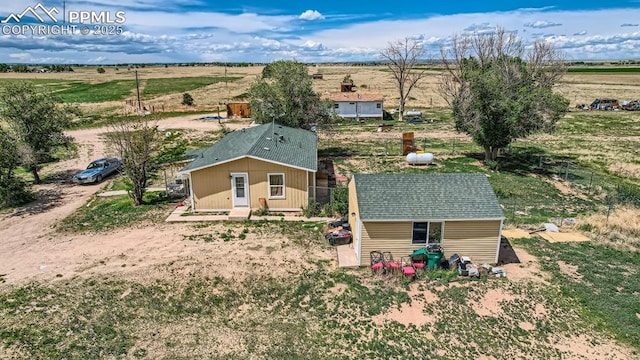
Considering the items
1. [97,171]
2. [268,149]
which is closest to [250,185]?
[268,149]

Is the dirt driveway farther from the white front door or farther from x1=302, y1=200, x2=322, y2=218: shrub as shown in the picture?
x1=302, y1=200, x2=322, y2=218: shrub

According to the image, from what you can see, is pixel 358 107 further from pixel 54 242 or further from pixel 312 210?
pixel 54 242

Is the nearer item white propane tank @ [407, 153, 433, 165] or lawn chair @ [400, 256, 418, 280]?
lawn chair @ [400, 256, 418, 280]

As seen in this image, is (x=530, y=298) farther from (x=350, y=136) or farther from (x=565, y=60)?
A: (x=565, y=60)

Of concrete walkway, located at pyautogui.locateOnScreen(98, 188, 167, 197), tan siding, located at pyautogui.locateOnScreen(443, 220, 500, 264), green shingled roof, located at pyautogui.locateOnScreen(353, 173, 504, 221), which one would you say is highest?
green shingled roof, located at pyautogui.locateOnScreen(353, 173, 504, 221)

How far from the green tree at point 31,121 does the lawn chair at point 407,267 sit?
74.0 feet

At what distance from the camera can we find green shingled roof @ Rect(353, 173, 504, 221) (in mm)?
Answer: 14656

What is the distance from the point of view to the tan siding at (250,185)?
65.5 ft

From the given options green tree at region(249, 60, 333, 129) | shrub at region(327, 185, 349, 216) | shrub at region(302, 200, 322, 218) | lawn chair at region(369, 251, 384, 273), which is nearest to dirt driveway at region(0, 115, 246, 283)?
shrub at region(302, 200, 322, 218)

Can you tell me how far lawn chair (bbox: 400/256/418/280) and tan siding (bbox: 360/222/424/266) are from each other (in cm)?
19

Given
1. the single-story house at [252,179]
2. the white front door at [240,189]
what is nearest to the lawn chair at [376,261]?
the single-story house at [252,179]

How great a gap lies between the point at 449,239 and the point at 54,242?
16084 mm

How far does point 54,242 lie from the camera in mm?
17266

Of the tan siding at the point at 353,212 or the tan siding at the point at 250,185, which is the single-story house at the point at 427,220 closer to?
the tan siding at the point at 353,212
